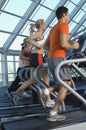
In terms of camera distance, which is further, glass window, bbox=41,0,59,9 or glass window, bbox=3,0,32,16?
glass window, bbox=41,0,59,9

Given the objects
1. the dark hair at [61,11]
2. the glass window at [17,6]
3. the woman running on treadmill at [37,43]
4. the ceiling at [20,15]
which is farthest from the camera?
the ceiling at [20,15]

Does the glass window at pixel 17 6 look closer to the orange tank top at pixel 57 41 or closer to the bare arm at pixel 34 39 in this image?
the bare arm at pixel 34 39

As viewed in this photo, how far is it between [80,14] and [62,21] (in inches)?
629

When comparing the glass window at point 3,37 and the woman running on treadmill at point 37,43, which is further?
the glass window at point 3,37

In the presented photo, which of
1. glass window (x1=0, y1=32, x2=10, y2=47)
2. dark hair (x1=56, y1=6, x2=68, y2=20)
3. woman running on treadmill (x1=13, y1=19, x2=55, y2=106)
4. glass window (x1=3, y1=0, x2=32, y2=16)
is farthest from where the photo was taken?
glass window (x1=0, y1=32, x2=10, y2=47)

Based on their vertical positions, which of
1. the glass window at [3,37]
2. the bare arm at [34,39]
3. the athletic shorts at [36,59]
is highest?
the glass window at [3,37]

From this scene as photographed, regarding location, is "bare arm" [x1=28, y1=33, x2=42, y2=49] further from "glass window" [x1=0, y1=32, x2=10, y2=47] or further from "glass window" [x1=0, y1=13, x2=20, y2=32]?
"glass window" [x1=0, y1=32, x2=10, y2=47]

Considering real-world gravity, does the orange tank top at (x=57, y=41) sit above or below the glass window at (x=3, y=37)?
below

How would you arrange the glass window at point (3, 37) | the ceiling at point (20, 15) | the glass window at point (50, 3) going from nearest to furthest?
the ceiling at point (20, 15) → the glass window at point (3, 37) → the glass window at point (50, 3)

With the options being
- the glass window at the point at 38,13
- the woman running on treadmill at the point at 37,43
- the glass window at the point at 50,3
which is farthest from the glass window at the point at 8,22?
the woman running on treadmill at the point at 37,43

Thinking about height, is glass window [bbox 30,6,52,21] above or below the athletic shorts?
above

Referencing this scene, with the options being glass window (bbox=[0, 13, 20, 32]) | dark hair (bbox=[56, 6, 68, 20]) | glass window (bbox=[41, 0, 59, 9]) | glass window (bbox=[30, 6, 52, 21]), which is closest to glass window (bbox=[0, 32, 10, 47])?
glass window (bbox=[0, 13, 20, 32])

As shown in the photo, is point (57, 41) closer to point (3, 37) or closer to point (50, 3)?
point (3, 37)

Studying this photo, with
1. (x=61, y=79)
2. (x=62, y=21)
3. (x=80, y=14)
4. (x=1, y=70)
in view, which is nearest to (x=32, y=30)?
(x=62, y=21)
